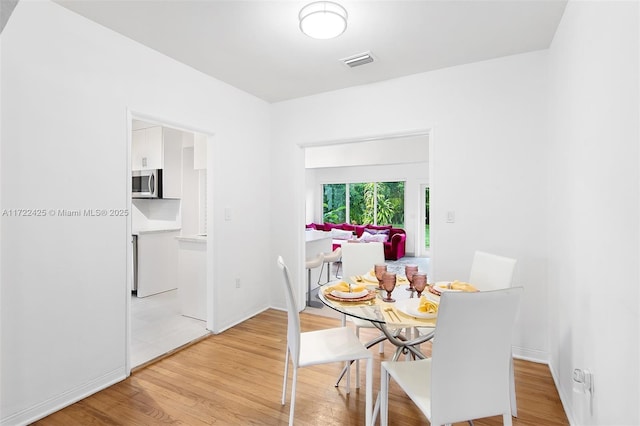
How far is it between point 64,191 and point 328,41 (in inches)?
84.3

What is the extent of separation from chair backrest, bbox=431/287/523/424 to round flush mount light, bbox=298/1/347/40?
71.1 inches

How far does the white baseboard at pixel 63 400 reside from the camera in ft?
6.17

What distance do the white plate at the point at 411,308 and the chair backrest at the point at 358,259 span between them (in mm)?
995

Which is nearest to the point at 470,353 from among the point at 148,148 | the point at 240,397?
the point at 240,397

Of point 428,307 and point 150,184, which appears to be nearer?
point 428,307

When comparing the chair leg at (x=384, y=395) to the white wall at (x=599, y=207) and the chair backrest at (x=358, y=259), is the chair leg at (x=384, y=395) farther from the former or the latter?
the chair backrest at (x=358, y=259)

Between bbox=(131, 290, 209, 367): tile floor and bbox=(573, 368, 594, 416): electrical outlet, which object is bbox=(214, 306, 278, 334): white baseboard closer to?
bbox=(131, 290, 209, 367): tile floor

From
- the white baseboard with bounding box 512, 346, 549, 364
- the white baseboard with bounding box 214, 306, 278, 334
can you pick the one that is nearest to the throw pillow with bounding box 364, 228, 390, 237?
the white baseboard with bounding box 214, 306, 278, 334

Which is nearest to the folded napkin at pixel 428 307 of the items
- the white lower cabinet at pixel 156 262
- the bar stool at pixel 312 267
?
the bar stool at pixel 312 267

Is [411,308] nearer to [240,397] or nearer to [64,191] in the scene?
[240,397]

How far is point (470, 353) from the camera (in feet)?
4.34

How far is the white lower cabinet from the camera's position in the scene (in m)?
4.35

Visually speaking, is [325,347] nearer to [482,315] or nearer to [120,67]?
[482,315]

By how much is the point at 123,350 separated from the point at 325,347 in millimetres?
1608
